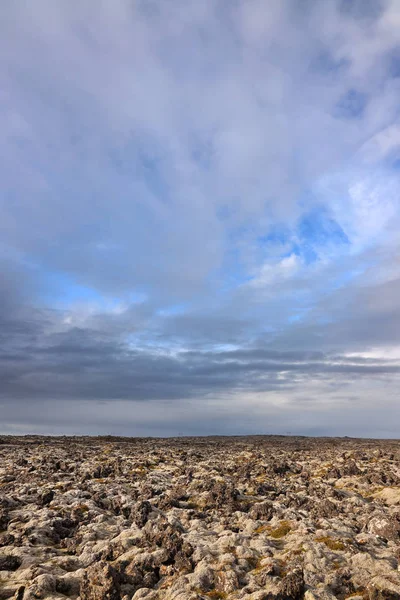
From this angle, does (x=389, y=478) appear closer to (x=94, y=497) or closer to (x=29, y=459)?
(x=94, y=497)

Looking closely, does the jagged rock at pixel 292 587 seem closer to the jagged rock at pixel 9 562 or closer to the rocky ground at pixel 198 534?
the rocky ground at pixel 198 534

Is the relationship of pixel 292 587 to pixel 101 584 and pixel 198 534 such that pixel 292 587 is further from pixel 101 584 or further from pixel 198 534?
pixel 198 534

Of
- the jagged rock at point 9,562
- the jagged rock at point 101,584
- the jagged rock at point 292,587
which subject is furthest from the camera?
the jagged rock at point 9,562

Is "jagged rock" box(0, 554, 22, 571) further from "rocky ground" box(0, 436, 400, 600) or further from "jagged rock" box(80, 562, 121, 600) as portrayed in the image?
"jagged rock" box(80, 562, 121, 600)

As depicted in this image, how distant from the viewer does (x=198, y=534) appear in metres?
17.3

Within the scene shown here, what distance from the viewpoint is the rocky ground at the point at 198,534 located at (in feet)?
41.6

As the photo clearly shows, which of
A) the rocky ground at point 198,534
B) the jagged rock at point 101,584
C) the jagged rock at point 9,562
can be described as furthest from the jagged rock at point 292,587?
the jagged rock at point 9,562

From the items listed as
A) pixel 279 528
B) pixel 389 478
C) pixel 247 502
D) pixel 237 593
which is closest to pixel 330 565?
pixel 237 593

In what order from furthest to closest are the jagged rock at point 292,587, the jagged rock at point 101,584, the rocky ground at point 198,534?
the rocky ground at point 198,534, the jagged rock at point 101,584, the jagged rock at point 292,587

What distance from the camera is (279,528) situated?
712 inches

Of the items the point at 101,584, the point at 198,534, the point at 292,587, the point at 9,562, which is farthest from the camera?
the point at 198,534

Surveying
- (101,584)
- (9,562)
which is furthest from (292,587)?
(9,562)

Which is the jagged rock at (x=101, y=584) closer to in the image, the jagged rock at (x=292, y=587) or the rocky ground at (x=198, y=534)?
the rocky ground at (x=198, y=534)

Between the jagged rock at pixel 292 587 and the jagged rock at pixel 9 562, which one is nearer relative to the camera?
the jagged rock at pixel 292 587
